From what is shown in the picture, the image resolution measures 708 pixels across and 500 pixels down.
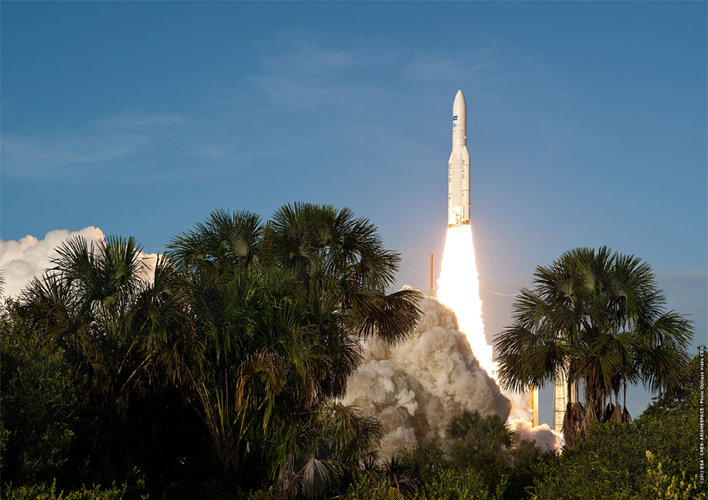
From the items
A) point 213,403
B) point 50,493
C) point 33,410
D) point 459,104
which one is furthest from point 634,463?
point 459,104

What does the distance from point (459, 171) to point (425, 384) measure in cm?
1899

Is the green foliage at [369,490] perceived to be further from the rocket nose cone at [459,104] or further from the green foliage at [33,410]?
the rocket nose cone at [459,104]

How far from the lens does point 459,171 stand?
67.6 meters

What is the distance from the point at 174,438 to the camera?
2312 cm

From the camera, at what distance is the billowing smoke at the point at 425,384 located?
51.2 metres

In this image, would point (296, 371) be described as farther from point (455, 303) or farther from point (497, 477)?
point (455, 303)

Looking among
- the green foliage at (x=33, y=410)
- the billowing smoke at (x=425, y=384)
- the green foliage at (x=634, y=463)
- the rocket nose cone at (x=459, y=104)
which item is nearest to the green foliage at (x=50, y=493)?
the green foliage at (x=33, y=410)

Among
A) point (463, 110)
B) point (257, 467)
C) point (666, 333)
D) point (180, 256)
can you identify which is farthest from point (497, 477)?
point (463, 110)

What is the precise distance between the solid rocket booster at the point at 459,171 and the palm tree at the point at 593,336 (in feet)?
118

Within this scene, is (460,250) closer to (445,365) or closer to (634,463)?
(445,365)

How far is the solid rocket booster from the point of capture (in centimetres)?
6662

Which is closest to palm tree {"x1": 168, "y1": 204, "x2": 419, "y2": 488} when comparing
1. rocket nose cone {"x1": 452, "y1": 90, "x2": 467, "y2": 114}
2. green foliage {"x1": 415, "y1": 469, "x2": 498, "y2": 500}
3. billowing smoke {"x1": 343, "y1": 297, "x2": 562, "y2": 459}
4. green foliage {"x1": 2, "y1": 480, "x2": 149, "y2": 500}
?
green foliage {"x1": 415, "y1": 469, "x2": 498, "y2": 500}

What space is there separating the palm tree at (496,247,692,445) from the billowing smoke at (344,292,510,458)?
21092 millimetres

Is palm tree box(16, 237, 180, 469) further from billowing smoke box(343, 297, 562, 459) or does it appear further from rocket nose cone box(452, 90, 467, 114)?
rocket nose cone box(452, 90, 467, 114)
